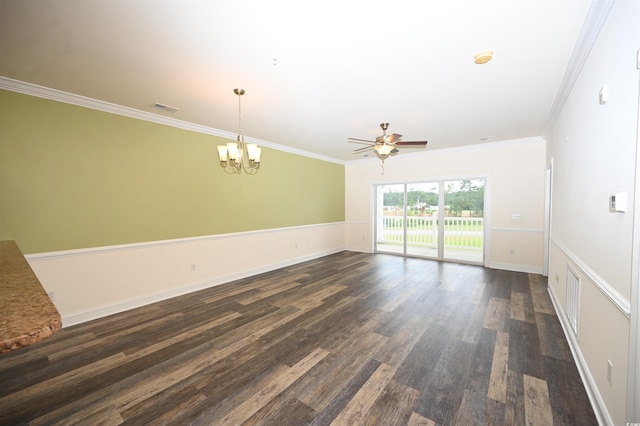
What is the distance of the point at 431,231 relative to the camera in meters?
6.40

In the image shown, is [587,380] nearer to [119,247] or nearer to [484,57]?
[484,57]

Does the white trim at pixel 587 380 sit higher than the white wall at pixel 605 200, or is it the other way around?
the white wall at pixel 605 200

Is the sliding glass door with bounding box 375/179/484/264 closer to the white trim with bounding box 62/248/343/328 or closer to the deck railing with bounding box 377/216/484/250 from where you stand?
the deck railing with bounding box 377/216/484/250

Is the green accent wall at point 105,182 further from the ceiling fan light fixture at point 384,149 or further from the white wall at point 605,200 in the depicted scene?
the white wall at point 605,200

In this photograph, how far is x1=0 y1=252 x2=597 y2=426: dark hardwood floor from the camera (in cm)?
171

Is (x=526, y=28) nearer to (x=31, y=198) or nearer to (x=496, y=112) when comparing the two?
(x=496, y=112)

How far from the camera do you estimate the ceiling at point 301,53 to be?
5.54 ft

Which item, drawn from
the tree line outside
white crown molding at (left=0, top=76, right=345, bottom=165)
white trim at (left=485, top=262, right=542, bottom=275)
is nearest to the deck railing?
the tree line outside

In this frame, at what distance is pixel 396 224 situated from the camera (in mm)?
6969

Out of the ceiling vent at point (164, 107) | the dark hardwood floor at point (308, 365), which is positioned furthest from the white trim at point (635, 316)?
the ceiling vent at point (164, 107)

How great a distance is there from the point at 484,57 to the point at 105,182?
441 cm

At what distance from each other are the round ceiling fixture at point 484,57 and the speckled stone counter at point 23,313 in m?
3.05

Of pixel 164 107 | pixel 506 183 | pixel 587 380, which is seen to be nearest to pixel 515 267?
pixel 506 183

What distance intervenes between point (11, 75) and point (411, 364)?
15.4ft
